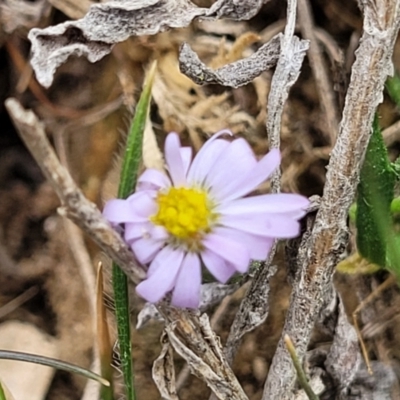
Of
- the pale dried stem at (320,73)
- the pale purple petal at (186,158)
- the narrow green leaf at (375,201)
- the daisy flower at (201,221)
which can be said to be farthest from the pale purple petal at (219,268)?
the pale dried stem at (320,73)

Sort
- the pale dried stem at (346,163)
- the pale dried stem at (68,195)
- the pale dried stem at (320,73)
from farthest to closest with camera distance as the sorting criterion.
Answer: the pale dried stem at (320,73)
the pale dried stem at (346,163)
the pale dried stem at (68,195)

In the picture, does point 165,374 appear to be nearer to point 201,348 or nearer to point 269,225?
point 201,348

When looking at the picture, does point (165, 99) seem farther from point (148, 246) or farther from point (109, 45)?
point (148, 246)

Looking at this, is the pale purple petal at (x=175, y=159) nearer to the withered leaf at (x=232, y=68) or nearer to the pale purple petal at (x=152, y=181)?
the pale purple petal at (x=152, y=181)

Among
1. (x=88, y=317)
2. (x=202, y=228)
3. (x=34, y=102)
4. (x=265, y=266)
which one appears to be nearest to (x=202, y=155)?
(x=202, y=228)

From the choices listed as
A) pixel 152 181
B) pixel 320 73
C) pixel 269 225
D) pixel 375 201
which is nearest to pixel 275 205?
pixel 269 225

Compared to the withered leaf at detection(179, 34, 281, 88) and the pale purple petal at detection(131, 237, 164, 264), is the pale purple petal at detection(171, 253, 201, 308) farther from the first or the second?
the withered leaf at detection(179, 34, 281, 88)

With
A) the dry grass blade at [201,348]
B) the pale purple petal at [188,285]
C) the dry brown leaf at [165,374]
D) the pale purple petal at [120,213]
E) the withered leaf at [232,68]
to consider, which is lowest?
the dry brown leaf at [165,374]
